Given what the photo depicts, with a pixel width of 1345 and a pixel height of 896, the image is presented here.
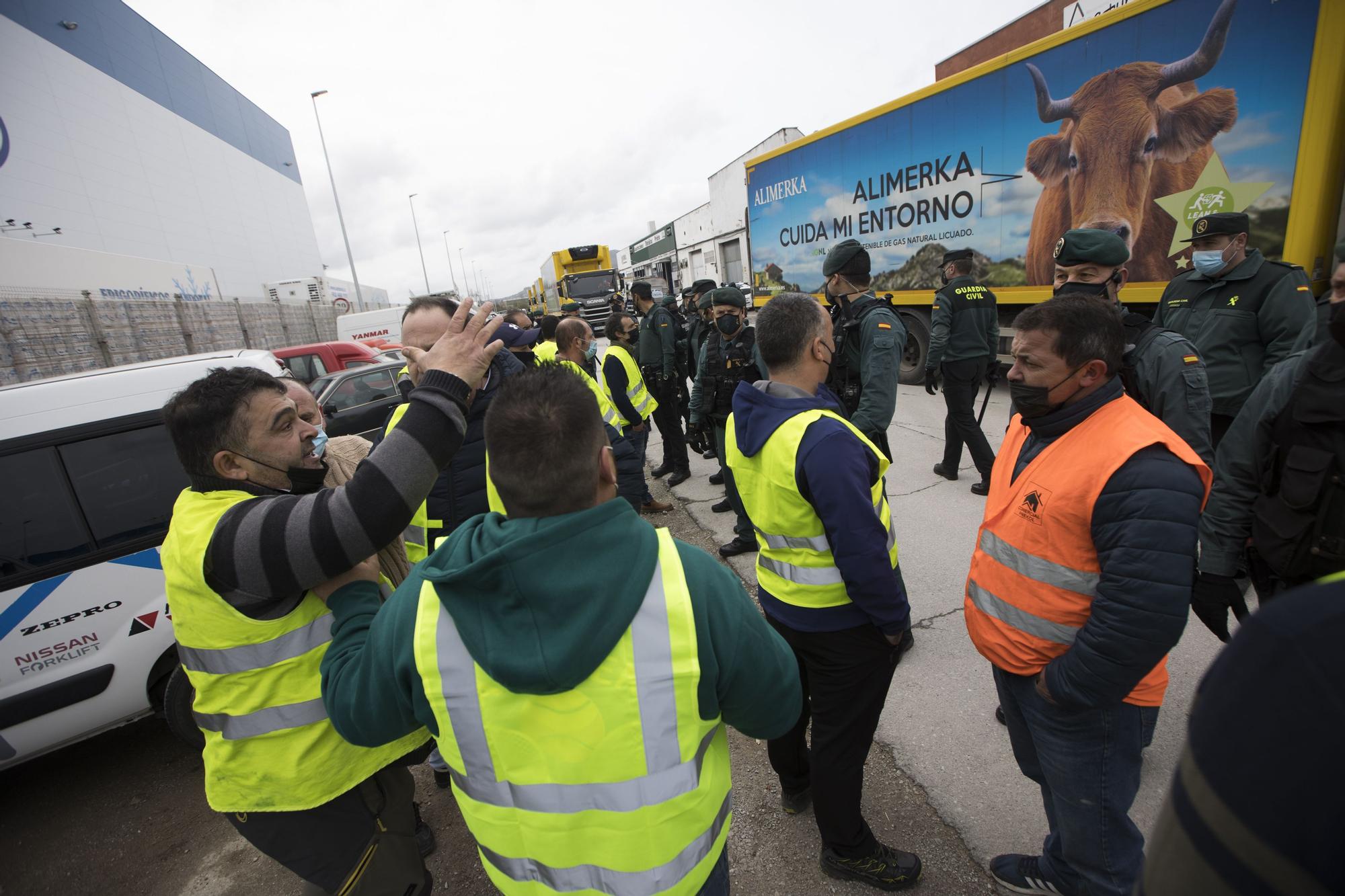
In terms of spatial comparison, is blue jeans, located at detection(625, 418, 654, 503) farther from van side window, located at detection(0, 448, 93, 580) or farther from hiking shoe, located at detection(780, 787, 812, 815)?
van side window, located at detection(0, 448, 93, 580)

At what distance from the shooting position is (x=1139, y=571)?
1346 millimetres

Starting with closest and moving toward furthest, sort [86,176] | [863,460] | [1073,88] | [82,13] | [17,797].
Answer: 1. [863,460]
2. [17,797]
3. [1073,88]
4. [86,176]
5. [82,13]

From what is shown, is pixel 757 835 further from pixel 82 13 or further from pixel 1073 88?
pixel 82 13

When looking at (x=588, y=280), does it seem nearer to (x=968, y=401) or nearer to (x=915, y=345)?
(x=915, y=345)

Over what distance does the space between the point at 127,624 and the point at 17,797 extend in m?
1.26

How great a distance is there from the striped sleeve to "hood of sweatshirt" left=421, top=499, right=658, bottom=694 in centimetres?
40

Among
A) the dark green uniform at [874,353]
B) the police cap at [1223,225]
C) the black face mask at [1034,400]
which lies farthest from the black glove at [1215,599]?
the police cap at [1223,225]

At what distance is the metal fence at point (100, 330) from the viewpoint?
10.6 m

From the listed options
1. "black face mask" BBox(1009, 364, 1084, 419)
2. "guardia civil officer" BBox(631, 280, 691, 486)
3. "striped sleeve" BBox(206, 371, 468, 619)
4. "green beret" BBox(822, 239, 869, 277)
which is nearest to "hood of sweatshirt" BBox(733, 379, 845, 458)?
"black face mask" BBox(1009, 364, 1084, 419)

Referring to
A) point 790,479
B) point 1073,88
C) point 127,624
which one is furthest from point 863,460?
point 1073,88

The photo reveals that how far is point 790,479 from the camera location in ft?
5.84

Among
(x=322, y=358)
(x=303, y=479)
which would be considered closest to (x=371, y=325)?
(x=322, y=358)

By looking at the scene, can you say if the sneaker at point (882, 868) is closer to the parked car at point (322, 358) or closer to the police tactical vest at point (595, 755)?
the police tactical vest at point (595, 755)

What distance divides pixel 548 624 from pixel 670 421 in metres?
5.74
